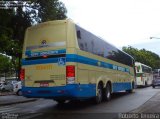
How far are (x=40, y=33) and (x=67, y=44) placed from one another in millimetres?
1666

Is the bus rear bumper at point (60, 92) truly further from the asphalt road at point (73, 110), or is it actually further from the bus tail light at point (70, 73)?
the asphalt road at point (73, 110)

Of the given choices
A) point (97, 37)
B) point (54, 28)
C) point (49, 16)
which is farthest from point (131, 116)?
point (49, 16)

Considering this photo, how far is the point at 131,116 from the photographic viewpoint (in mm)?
12047

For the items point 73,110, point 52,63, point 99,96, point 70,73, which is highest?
point 52,63

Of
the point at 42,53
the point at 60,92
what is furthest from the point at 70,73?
the point at 42,53

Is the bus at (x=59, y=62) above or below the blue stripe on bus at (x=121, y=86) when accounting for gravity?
above

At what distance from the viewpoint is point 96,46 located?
724 inches


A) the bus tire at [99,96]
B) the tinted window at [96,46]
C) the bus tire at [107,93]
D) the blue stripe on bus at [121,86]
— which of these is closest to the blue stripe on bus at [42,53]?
the tinted window at [96,46]

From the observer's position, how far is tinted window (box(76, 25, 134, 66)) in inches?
635

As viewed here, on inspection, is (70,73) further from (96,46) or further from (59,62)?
(96,46)

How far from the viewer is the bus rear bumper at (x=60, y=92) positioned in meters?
14.7

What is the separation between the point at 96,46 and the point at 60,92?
4462 mm

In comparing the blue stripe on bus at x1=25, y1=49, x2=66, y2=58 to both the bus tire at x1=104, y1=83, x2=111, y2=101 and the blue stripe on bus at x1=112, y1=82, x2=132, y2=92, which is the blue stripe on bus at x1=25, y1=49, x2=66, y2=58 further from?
the blue stripe on bus at x1=112, y1=82, x2=132, y2=92

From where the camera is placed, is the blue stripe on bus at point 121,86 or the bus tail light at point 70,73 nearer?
the bus tail light at point 70,73
